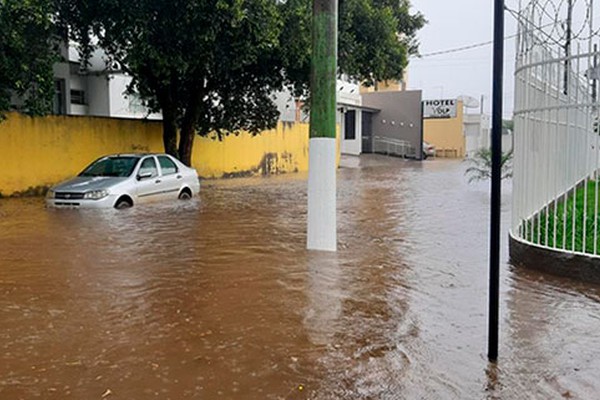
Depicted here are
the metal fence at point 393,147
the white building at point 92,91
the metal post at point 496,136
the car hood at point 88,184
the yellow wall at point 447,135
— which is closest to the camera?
the metal post at point 496,136

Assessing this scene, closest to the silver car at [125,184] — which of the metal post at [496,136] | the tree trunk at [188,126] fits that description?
the tree trunk at [188,126]

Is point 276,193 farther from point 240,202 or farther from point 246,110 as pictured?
point 246,110

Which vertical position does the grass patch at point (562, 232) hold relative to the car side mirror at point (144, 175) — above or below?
below

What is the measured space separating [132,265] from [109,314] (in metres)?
2.26

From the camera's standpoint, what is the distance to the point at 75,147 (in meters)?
18.9

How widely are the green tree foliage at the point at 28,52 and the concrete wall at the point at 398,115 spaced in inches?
1279

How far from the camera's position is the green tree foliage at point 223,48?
48.2 ft

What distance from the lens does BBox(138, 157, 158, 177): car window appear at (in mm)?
14734

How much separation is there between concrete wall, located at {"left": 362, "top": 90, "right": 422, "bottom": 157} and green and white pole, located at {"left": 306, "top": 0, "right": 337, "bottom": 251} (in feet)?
121

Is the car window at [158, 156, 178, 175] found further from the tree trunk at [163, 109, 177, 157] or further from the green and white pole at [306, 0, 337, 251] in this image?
the green and white pole at [306, 0, 337, 251]

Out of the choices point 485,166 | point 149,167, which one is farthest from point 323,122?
point 485,166

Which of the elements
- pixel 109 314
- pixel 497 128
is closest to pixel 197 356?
pixel 109 314

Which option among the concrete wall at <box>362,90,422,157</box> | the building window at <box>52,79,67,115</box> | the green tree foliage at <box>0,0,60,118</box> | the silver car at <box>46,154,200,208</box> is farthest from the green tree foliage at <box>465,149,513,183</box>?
the concrete wall at <box>362,90,422,157</box>

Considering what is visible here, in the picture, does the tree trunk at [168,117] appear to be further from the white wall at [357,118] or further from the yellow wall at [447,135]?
the yellow wall at [447,135]
